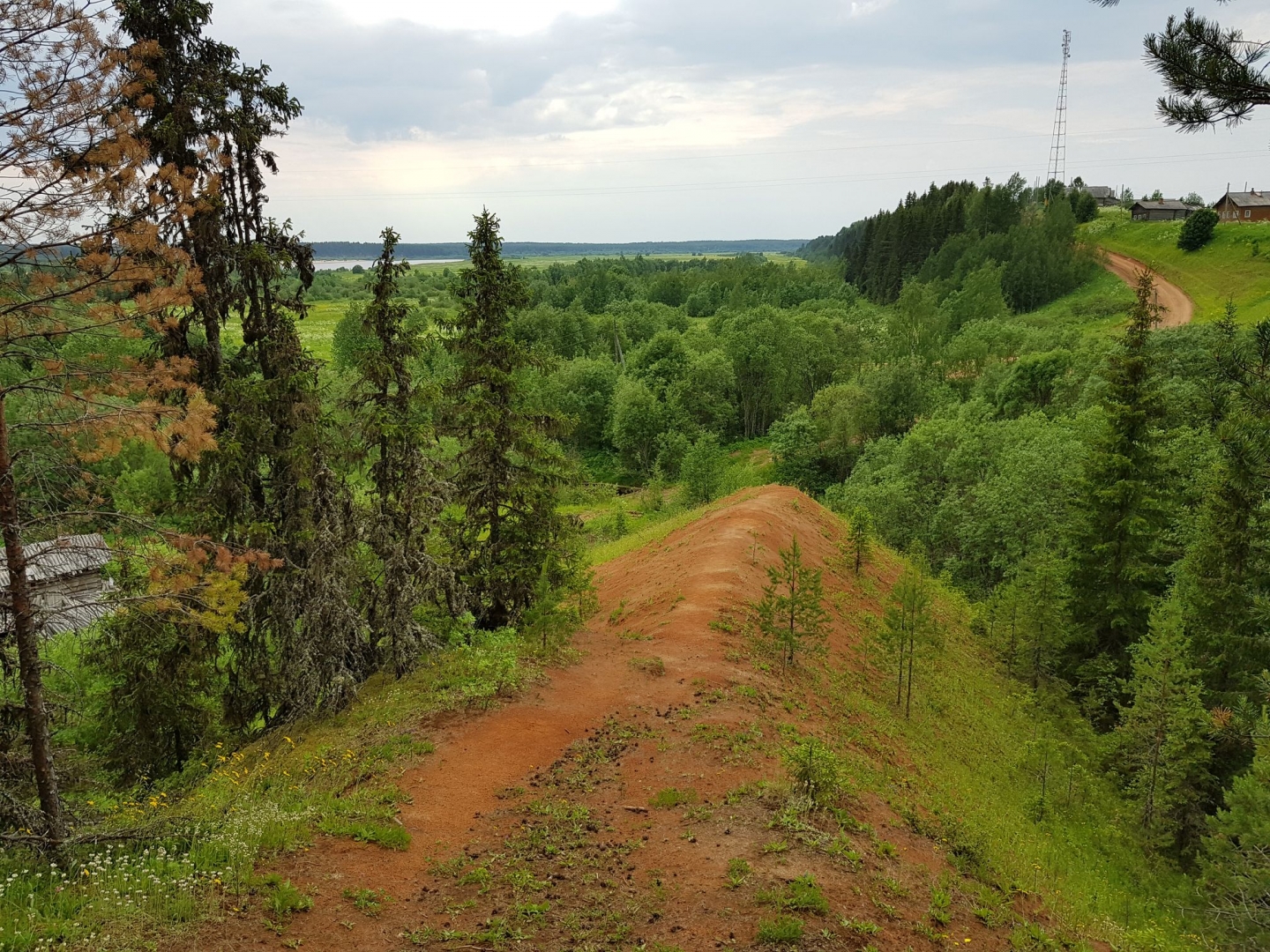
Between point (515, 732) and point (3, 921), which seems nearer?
point (3, 921)

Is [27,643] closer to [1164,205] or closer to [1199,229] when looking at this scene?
[1199,229]

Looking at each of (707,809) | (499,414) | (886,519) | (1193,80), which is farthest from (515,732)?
(886,519)

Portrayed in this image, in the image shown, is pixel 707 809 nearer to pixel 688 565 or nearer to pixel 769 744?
pixel 769 744

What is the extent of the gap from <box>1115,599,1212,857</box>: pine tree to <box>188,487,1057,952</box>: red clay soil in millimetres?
7868

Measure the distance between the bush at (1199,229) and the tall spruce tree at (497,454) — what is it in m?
80.7

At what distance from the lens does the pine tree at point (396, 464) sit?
1462 centimetres

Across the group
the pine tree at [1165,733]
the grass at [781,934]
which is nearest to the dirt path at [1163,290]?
the pine tree at [1165,733]

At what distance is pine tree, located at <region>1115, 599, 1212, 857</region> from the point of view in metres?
16.8

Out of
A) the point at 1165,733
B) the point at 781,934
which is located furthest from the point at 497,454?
the point at 1165,733

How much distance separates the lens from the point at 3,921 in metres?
6.58

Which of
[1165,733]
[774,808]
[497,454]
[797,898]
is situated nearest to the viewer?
[797,898]

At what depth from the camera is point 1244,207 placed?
76375 millimetres

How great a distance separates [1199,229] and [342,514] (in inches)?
3417

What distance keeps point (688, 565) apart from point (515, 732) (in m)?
11.6
